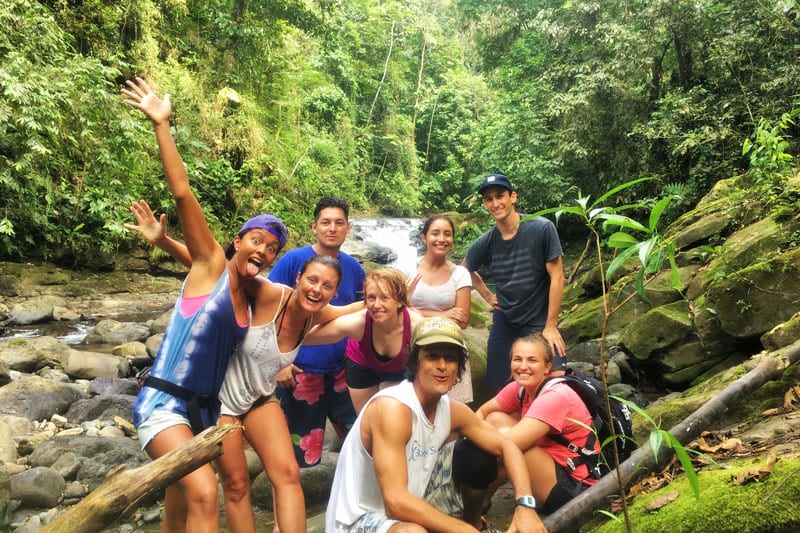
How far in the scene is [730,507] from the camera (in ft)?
7.29

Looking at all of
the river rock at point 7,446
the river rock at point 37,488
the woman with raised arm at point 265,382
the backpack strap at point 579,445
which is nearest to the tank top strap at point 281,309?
the woman with raised arm at point 265,382

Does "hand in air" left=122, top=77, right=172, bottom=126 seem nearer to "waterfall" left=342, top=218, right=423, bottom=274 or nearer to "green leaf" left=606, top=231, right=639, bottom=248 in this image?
"green leaf" left=606, top=231, right=639, bottom=248

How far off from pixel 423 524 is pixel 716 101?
517 inches

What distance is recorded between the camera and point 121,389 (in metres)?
7.44

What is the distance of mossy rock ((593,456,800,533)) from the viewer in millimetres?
2090

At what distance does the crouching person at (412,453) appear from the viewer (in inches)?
89.4

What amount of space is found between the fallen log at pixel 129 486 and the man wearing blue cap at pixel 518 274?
8.26 ft

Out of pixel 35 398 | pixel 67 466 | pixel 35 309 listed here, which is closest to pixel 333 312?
pixel 67 466

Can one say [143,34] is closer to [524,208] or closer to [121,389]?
[121,389]

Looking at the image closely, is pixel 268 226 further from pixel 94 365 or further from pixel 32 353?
pixel 32 353

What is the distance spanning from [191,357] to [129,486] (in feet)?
2.46

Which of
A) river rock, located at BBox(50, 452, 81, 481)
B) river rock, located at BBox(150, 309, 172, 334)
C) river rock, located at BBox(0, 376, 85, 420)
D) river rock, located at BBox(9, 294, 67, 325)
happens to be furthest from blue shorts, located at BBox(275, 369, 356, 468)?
river rock, located at BBox(9, 294, 67, 325)

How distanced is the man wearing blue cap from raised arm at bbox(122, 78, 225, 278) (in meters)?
2.09

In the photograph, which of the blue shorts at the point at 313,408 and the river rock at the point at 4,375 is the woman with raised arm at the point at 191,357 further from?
the river rock at the point at 4,375
